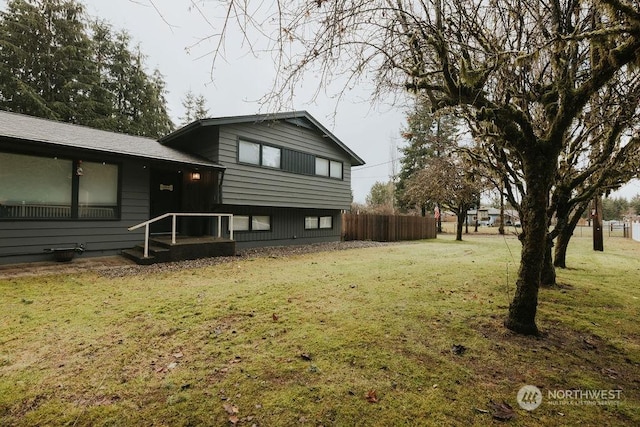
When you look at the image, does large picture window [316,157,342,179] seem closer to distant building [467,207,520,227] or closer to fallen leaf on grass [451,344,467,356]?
distant building [467,207,520,227]

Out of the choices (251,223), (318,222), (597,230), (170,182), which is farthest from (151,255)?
(597,230)

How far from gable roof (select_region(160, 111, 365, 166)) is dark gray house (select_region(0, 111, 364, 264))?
0.04 metres

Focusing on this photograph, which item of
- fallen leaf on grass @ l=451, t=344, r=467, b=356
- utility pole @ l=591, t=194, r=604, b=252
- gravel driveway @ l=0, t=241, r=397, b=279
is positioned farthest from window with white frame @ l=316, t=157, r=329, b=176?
utility pole @ l=591, t=194, r=604, b=252

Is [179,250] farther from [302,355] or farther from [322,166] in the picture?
[322,166]

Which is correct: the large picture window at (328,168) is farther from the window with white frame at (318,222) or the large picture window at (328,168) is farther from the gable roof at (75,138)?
the gable roof at (75,138)

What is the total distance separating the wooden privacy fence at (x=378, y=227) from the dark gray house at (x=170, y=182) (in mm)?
1082

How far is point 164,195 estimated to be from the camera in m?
10.5

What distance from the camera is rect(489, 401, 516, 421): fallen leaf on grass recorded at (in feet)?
6.72

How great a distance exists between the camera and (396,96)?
4828 millimetres

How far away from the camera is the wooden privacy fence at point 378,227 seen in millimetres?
16875

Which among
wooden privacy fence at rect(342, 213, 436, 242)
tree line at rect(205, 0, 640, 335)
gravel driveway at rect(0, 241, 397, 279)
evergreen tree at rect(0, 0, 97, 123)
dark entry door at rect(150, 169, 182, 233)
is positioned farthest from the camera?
wooden privacy fence at rect(342, 213, 436, 242)

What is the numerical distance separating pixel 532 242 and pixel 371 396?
112 inches

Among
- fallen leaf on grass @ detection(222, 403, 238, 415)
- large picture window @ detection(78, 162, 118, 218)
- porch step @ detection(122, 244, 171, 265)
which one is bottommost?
fallen leaf on grass @ detection(222, 403, 238, 415)

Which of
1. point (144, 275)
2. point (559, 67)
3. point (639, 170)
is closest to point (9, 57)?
point (144, 275)
